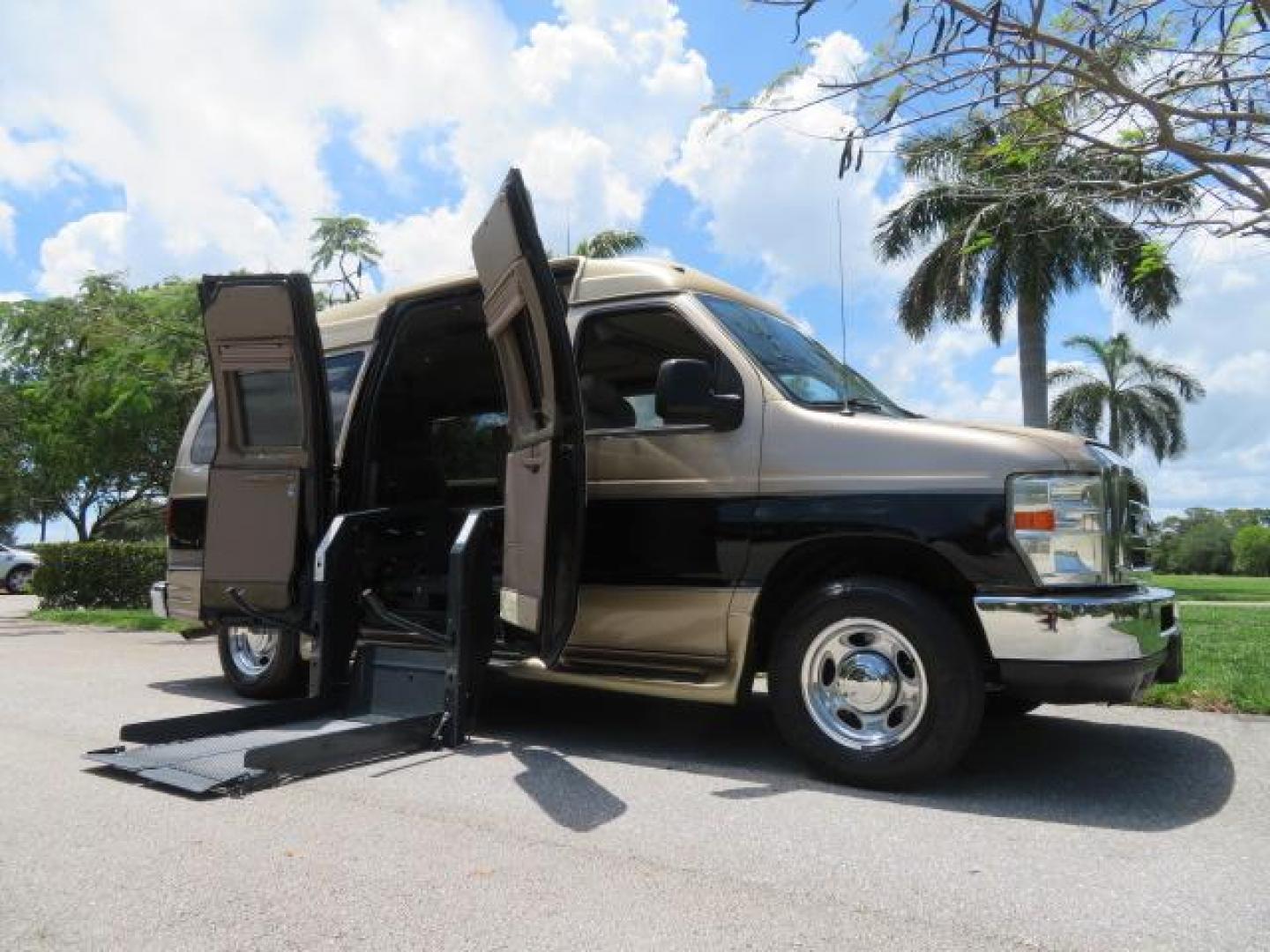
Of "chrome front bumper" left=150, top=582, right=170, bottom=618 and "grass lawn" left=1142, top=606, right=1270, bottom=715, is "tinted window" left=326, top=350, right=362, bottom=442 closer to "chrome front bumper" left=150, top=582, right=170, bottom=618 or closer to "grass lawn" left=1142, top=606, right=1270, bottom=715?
"chrome front bumper" left=150, top=582, right=170, bottom=618

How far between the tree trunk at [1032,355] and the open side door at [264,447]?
72.2 ft

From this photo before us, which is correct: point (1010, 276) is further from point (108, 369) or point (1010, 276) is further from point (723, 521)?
point (723, 521)

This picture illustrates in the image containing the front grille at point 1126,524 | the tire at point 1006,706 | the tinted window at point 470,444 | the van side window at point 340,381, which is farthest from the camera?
the tinted window at point 470,444

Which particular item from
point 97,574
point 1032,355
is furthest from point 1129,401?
point 97,574

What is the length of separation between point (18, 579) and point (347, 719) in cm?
2734

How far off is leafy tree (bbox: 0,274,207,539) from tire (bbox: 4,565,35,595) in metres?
9.06

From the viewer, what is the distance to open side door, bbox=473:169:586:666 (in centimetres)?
470

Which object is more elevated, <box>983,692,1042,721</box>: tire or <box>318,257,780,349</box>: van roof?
<box>318,257,780,349</box>: van roof

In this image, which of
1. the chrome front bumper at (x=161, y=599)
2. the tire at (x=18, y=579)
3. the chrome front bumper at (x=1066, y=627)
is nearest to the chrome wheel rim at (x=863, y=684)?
the chrome front bumper at (x=1066, y=627)

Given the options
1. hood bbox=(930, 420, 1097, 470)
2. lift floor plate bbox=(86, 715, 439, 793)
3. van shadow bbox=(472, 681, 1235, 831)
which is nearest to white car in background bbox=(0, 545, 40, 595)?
van shadow bbox=(472, 681, 1235, 831)

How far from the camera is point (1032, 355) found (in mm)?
26219

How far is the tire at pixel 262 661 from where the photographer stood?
22.4 feet

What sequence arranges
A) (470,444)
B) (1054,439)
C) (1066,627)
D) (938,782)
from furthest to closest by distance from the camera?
→ (470,444) → (938,782) → (1054,439) → (1066,627)

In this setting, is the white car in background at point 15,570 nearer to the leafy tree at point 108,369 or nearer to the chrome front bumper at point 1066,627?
the leafy tree at point 108,369
